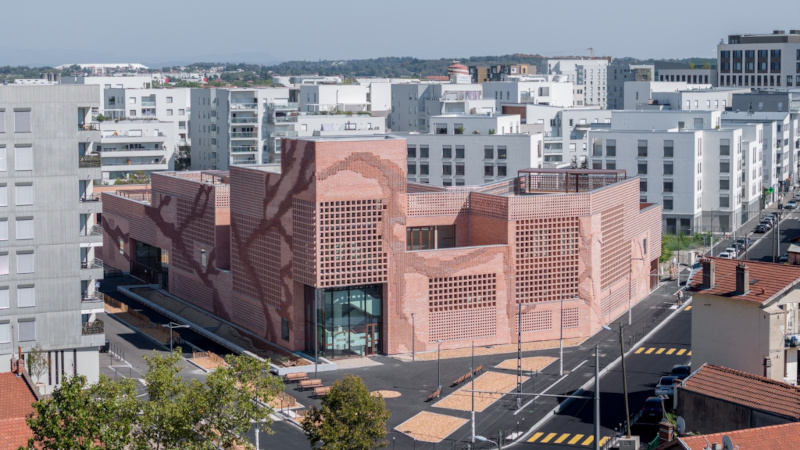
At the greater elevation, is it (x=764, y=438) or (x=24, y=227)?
(x=24, y=227)

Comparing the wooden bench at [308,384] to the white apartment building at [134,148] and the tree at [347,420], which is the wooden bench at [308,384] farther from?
the white apartment building at [134,148]

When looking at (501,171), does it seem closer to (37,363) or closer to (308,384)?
(308,384)

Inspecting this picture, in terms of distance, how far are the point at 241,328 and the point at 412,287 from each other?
59.4 ft

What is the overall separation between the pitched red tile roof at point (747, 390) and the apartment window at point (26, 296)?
4022cm

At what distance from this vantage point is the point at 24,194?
256ft

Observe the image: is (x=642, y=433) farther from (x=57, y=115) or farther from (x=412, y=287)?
(x=57, y=115)

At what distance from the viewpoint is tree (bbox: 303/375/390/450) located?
208 feet

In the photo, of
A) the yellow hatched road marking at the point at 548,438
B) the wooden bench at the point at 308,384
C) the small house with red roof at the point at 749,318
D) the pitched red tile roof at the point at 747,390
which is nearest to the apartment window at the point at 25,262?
the wooden bench at the point at 308,384

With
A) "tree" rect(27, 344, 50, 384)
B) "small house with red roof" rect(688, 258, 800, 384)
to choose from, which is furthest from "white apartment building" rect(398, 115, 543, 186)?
"tree" rect(27, 344, 50, 384)

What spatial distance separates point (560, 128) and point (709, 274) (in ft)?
354

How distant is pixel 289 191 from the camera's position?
9656cm

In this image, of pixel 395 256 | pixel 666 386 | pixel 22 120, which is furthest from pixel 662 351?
pixel 22 120

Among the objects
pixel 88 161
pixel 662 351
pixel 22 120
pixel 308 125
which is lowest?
pixel 662 351

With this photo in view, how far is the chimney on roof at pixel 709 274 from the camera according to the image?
7588 centimetres
